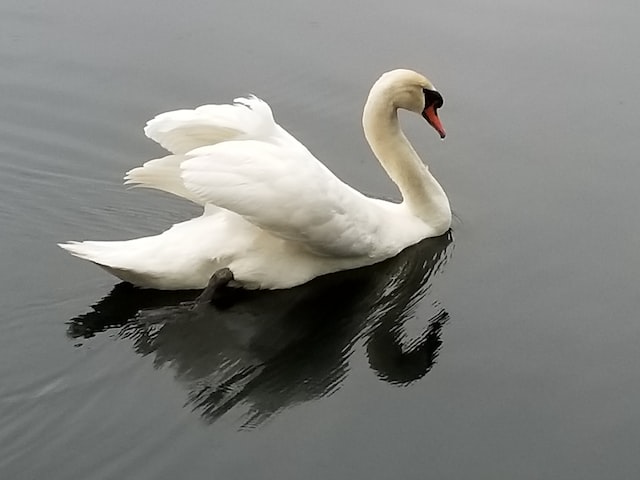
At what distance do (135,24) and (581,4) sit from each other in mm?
3726

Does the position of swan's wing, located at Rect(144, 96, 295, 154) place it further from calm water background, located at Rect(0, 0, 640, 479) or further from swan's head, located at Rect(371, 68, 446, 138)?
swan's head, located at Rect(371, 68, 446, 138)

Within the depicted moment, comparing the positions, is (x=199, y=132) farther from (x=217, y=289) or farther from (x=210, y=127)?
(x=217, y=289)

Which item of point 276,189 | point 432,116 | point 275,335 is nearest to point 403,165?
point 432,116

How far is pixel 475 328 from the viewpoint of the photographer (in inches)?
217

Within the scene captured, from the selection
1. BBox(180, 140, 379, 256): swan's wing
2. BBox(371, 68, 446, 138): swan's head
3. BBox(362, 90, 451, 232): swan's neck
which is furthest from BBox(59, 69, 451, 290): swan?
BBox(371, 68, 446, 138): swan's head

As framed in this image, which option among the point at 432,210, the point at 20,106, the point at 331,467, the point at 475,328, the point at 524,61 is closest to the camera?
the point at 331,467

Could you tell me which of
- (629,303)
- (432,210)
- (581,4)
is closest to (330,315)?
(432,210)

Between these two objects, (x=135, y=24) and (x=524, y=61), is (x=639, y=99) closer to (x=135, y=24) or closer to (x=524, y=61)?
(x=524, y=61)

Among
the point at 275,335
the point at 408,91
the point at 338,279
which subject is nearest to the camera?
the point at 275,335

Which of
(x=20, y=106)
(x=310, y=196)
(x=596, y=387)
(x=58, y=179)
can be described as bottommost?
(x=596, y=387)

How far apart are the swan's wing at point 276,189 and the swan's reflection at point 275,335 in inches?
13.7

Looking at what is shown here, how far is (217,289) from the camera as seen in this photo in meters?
5.43

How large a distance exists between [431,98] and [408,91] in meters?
0.20

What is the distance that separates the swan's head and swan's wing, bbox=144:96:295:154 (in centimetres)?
86
